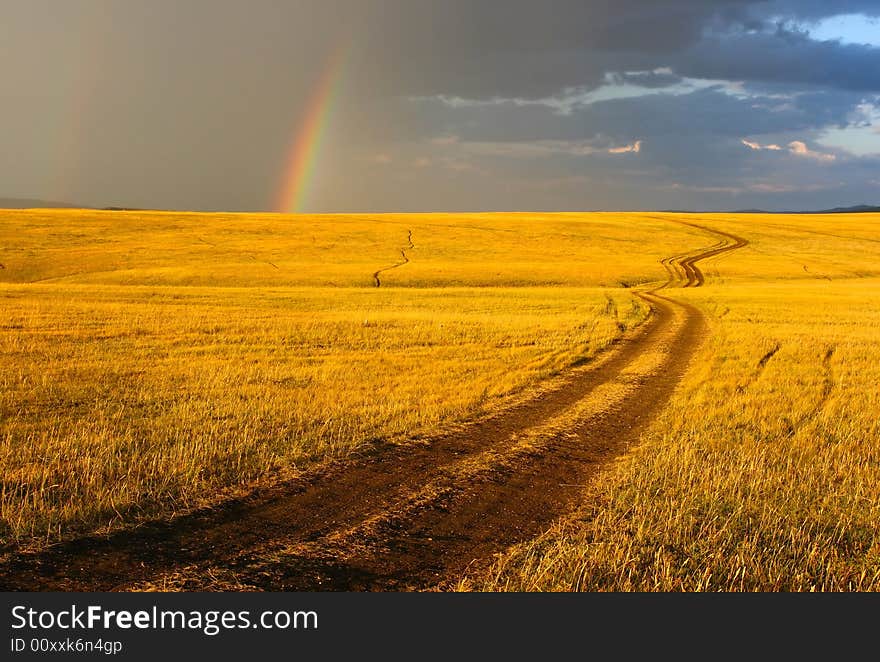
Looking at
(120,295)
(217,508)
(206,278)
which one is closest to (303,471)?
(217,508)

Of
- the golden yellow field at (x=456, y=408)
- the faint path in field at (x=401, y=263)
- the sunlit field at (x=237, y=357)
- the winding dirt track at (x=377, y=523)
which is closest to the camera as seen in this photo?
the winding dirt track at (x=377, y=523)

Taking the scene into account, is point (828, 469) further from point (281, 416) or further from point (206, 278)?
point (206, 278)

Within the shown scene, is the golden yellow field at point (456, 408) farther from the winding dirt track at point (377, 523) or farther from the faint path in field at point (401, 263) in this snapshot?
the faint path in field at point (401, 263)

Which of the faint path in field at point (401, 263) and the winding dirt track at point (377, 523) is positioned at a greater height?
the faint path in field at point (401, 263)

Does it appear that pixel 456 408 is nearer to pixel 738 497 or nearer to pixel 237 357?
pixel 738 497

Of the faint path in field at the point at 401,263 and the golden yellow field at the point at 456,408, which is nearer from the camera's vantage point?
the golden yellow field at the point at 456,408

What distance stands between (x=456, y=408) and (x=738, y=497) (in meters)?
6.50

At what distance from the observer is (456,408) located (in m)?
13.9

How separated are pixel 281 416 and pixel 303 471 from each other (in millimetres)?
3237

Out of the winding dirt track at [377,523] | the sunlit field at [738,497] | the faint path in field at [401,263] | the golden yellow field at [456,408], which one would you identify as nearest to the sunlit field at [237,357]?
the golden yellow field at [456,408]

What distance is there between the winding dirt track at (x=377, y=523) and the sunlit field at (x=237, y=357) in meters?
0.71

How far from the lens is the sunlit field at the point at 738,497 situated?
6656 millimetres

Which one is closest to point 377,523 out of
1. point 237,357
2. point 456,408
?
point 456,408

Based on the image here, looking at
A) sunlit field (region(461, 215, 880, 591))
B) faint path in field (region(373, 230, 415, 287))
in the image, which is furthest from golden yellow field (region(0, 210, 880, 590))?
faint path in field (region(373, 230, 415, 287))
